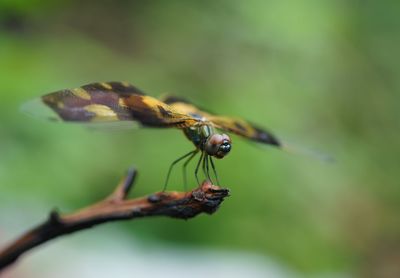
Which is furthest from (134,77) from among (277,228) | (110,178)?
(277,228)

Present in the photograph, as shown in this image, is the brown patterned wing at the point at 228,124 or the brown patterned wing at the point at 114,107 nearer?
the brown patterned wing at the point at 114,107

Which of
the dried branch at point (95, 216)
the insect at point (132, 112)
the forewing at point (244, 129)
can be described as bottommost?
the dried branch at point (95, 216)

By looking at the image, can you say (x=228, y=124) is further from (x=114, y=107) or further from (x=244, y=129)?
(x=114, y=107)

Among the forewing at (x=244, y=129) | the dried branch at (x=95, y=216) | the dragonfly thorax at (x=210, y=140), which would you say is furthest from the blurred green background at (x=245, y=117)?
the dried branch at (x=95, y=216)

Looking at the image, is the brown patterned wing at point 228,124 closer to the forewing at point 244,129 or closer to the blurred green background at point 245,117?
the forewing at point 244,129

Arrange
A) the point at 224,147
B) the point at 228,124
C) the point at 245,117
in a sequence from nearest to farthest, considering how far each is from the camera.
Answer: the point at 224,147 → the point at 228,124 → the point at 245,117

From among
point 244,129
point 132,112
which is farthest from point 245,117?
point 132,112
